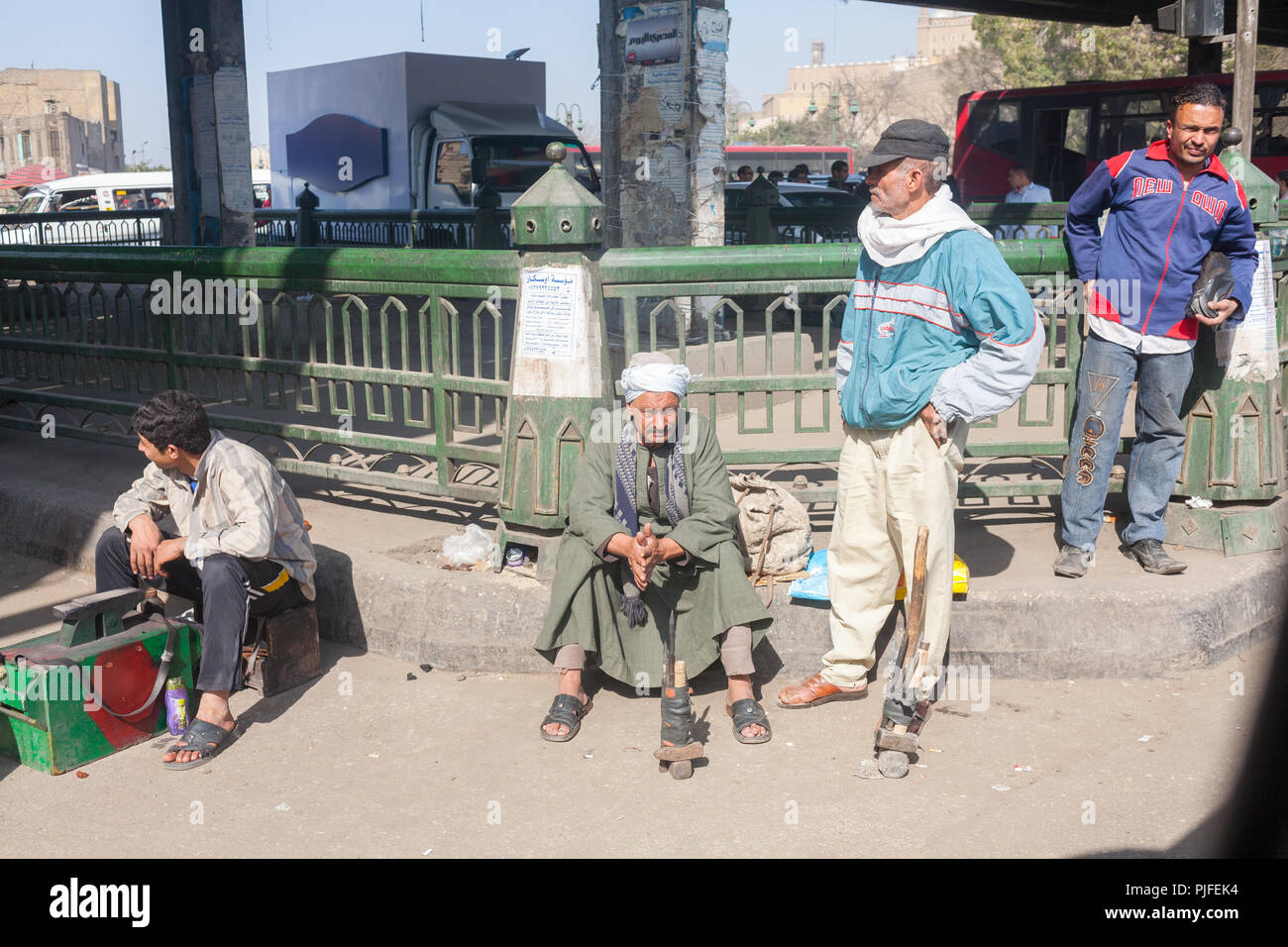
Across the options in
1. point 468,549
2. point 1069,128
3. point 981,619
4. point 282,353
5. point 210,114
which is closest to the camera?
point 981,619

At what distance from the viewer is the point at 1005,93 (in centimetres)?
1902

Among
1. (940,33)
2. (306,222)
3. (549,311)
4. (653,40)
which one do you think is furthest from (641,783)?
(940,33)

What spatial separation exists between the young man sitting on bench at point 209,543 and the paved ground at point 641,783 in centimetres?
24

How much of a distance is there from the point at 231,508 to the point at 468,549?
102 cm

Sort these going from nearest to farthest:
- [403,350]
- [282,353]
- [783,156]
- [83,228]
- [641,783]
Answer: [641,783]
[403,350]
[282,353]
[83,228]
[783,156]

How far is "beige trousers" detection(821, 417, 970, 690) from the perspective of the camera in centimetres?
383

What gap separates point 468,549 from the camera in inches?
191

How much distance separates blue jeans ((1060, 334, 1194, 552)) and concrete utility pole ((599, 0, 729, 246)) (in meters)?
4.86

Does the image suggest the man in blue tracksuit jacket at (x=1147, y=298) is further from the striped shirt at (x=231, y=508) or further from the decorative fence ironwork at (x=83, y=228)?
the decorative fence ironwork at (x=83, y=228)

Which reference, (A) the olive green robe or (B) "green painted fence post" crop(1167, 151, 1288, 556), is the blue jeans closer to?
(B) "green painted fence post" crop(1167, 151, 1288, 556)

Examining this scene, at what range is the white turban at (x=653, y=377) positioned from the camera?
391 centimetres

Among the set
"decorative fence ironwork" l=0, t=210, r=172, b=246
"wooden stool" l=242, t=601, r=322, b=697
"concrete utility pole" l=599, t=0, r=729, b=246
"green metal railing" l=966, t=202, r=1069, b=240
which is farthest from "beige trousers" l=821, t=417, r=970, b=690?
"decorative fence ironwork" l=0, t=210, r=172, b=246

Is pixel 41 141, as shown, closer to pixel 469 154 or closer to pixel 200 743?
pixel 469 154

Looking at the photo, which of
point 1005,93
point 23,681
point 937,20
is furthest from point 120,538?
point 937,20
